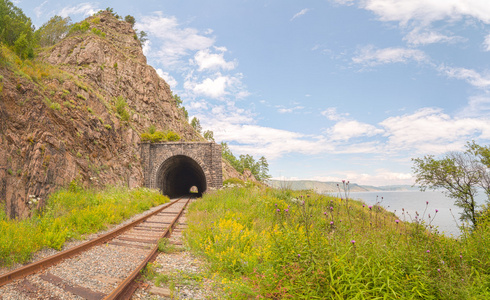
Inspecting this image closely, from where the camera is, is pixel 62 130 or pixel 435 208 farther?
pixel 62 130

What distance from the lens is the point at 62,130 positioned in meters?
11.7

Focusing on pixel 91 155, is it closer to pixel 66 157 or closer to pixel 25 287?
pixel 66 157

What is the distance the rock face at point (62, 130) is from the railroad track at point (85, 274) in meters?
4.40

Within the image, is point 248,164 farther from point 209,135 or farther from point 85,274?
point 85,274

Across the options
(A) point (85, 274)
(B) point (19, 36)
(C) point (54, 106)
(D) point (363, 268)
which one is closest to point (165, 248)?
(A) point (85, 274)

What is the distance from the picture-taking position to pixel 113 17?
4806 centimetres

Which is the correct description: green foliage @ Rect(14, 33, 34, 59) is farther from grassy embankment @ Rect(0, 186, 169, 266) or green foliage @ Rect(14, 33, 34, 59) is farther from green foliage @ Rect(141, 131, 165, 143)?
grassy embankment @ Rect(0, 186, 169, 266)

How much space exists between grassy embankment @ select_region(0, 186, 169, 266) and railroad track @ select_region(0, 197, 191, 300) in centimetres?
80

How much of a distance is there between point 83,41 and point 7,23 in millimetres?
19042

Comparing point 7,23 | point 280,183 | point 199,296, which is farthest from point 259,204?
point 7,23

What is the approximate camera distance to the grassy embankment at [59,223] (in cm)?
492

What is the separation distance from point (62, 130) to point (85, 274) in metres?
10.3

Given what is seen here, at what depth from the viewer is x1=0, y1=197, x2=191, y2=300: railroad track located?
11.8 ft

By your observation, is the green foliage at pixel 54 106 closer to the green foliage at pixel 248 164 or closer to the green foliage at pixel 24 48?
the green foliage at pixel 24 48
